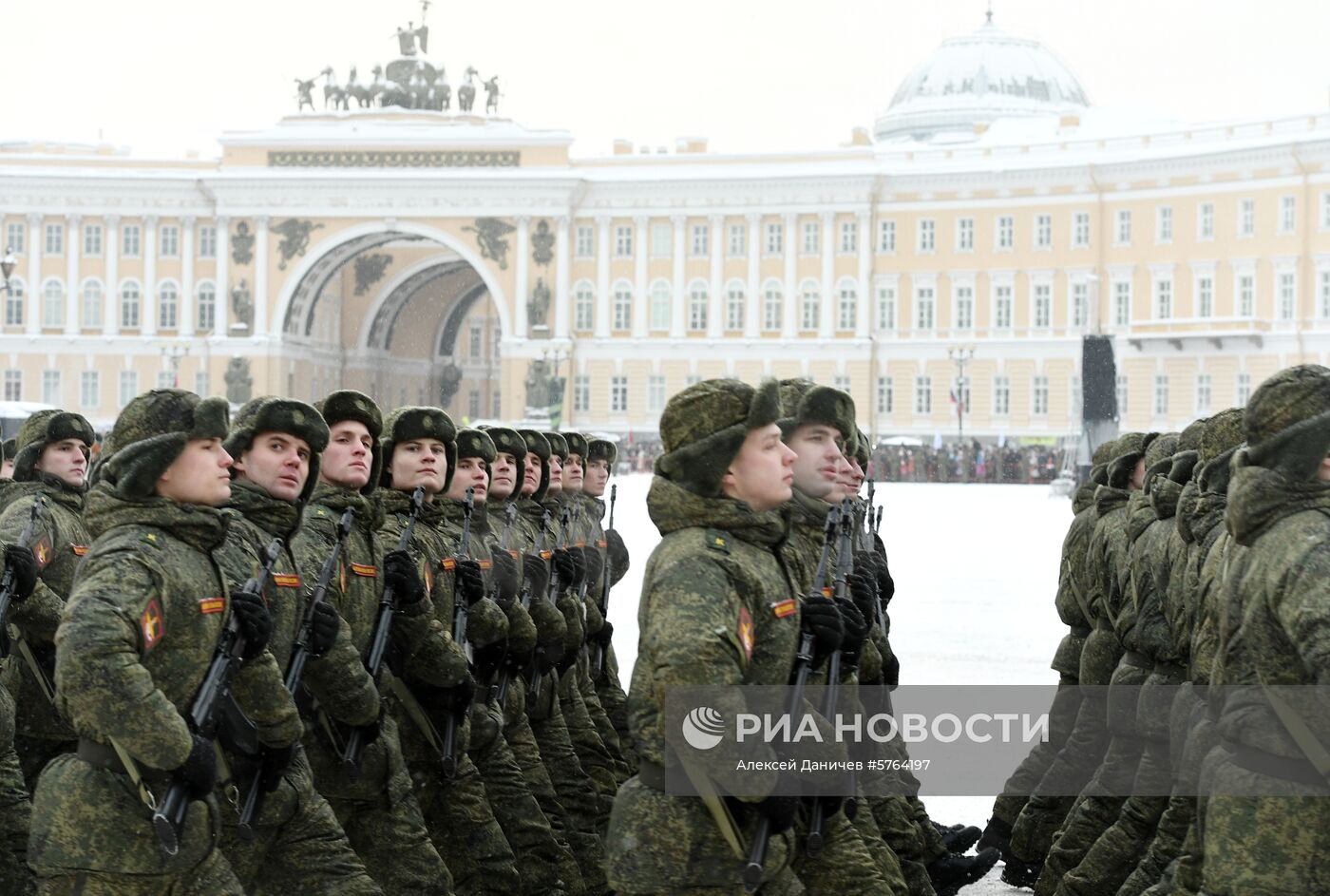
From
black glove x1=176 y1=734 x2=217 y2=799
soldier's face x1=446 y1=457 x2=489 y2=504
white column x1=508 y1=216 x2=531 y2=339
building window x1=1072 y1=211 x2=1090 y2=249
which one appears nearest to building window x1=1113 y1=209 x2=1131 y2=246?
building window x1=1072 y1=211 x2=1090 y2=249

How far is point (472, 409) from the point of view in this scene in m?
76.9

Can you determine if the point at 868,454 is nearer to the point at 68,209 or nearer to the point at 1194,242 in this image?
the point at 1194,242

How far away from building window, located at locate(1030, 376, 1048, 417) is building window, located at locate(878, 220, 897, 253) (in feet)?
20.6

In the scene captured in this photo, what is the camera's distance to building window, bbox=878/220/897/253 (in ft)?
208

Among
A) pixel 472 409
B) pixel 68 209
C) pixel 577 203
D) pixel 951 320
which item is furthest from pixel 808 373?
pixel 68 209

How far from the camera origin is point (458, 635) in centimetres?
650

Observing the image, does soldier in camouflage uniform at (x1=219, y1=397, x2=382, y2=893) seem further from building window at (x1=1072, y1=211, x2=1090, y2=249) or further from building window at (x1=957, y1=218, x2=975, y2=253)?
building window at (x1=957, y1=218, x2=975, y2=253)

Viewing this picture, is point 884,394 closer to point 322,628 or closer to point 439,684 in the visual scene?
point 439,684

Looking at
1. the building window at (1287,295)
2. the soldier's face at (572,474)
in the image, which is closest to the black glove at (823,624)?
the soldier's face at (572,474)

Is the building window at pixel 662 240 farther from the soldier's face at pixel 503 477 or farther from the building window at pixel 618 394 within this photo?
the soldier's face at pixel 503 477

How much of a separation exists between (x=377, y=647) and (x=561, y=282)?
194 ft

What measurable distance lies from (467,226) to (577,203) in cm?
365

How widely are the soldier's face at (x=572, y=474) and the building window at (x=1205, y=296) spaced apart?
5125cm

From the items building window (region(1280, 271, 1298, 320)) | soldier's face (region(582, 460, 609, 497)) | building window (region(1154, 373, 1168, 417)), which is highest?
building window (region(1280, 271, 1298, 320))
